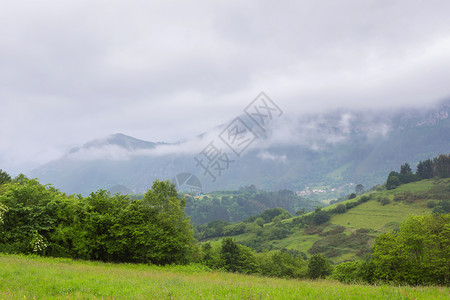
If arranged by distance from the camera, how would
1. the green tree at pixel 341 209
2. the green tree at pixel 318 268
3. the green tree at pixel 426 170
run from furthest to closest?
the green tree at pixel 426 170
the green tree at pixel 341 209
the green tree at pixel 318 268

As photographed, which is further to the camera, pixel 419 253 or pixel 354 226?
pixel 354 226

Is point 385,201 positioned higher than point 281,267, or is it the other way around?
point 385,201

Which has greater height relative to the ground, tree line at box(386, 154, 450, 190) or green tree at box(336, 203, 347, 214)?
tree line at box(386, 154, 450, 190)

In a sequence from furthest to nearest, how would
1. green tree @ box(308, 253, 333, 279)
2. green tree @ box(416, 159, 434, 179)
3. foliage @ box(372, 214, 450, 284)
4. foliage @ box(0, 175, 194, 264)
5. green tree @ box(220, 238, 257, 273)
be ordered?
green tree @ box(416, 159, 434, 179), green tree @ box(308, 253, 333, 279), green tree @ box(220, 238, 257, 273), foliage @ box(372, 214, 450, 284), foliage @ box(0, 175, 194, 264)

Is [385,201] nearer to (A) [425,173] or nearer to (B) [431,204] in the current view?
(B) [431,204]

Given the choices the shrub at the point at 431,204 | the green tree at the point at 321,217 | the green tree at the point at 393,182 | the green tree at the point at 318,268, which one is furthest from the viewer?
the green tree at the point at 393,182

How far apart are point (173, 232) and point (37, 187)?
15.9 meters

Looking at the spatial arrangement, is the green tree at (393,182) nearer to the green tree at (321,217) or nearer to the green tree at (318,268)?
the green tree at (321,217)

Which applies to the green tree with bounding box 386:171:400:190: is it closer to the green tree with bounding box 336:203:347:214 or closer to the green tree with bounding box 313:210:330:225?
the green tree with bounding box 336:203:347:214

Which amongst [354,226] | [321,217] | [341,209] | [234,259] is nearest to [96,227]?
[234,259]

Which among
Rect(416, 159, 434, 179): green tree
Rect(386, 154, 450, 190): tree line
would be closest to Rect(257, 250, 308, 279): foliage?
Rect(386, 154, 450, 190): tree line

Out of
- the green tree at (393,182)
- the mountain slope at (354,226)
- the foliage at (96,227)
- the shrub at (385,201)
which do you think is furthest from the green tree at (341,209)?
the foliage at (96,227)

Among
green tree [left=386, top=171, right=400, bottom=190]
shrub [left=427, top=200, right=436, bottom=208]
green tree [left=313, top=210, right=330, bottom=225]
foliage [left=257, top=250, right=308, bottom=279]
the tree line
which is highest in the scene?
the tree line

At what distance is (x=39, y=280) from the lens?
11562 mm
